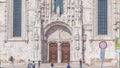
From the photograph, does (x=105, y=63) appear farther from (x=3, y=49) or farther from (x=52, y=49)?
(x=3, y=49)

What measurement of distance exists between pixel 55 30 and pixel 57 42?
147 cm

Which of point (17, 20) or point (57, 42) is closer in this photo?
point (57, 42)

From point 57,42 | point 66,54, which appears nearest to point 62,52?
point 66,54

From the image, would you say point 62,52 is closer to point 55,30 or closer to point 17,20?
point 55,30

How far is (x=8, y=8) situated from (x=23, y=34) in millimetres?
→ 3712

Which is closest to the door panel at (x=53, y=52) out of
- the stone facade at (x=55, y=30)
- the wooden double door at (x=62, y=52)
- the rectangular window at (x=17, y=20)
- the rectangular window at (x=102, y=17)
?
the wooden double door at (x=62, y=52)

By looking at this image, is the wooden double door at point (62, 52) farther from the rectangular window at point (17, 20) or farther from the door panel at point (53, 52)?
the rectangular window at point (17, 20)

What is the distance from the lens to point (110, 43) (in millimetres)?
47469

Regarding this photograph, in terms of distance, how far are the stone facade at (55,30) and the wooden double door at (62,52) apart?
0.41 m

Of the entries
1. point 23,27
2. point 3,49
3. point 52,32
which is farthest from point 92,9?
point 3,49

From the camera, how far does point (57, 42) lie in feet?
158

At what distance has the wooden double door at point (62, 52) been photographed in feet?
157

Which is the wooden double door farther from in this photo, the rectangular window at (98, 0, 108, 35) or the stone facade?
the rectangular window at (98, 0, 108, 35)

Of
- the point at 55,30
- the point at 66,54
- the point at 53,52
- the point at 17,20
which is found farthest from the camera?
the point at 17,20
